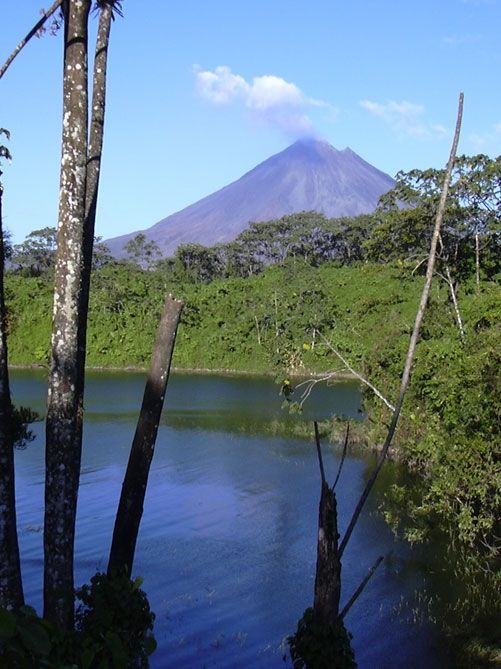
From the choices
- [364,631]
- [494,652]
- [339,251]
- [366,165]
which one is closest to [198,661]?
[364,631]

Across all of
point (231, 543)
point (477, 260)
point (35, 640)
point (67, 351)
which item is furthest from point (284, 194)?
point (35, 640)

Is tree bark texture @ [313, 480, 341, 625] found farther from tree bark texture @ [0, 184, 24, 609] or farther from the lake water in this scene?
the lake water

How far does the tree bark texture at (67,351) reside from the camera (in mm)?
3900

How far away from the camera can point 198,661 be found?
265 inches

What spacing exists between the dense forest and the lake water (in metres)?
0.70

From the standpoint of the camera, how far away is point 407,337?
42.3 feet

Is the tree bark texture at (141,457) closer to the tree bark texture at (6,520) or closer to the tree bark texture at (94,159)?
the tree bark texture at (94,159)

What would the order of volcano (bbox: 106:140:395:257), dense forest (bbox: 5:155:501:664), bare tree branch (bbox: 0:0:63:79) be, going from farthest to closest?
volcano (bbox: 106:140:395:257), dense forest (bbox: 5:155:501:664), bare tree branch (bbox: 0:0:63:79)

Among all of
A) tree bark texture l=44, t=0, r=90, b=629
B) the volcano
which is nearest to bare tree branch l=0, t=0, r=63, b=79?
tree bark texture l=44, t=0, r=90, b=629

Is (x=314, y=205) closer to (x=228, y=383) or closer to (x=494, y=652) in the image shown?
(x=228, y=383)

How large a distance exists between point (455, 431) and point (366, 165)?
401 ft

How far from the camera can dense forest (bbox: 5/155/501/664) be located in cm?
820

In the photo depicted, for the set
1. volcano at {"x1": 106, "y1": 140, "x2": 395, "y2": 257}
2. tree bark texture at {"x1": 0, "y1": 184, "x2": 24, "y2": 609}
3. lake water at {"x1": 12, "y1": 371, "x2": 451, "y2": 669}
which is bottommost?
lake water at {"x1": 12, "y1": 371, "x2": 451, "y2": 669}

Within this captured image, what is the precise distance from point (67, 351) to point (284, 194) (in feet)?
372
